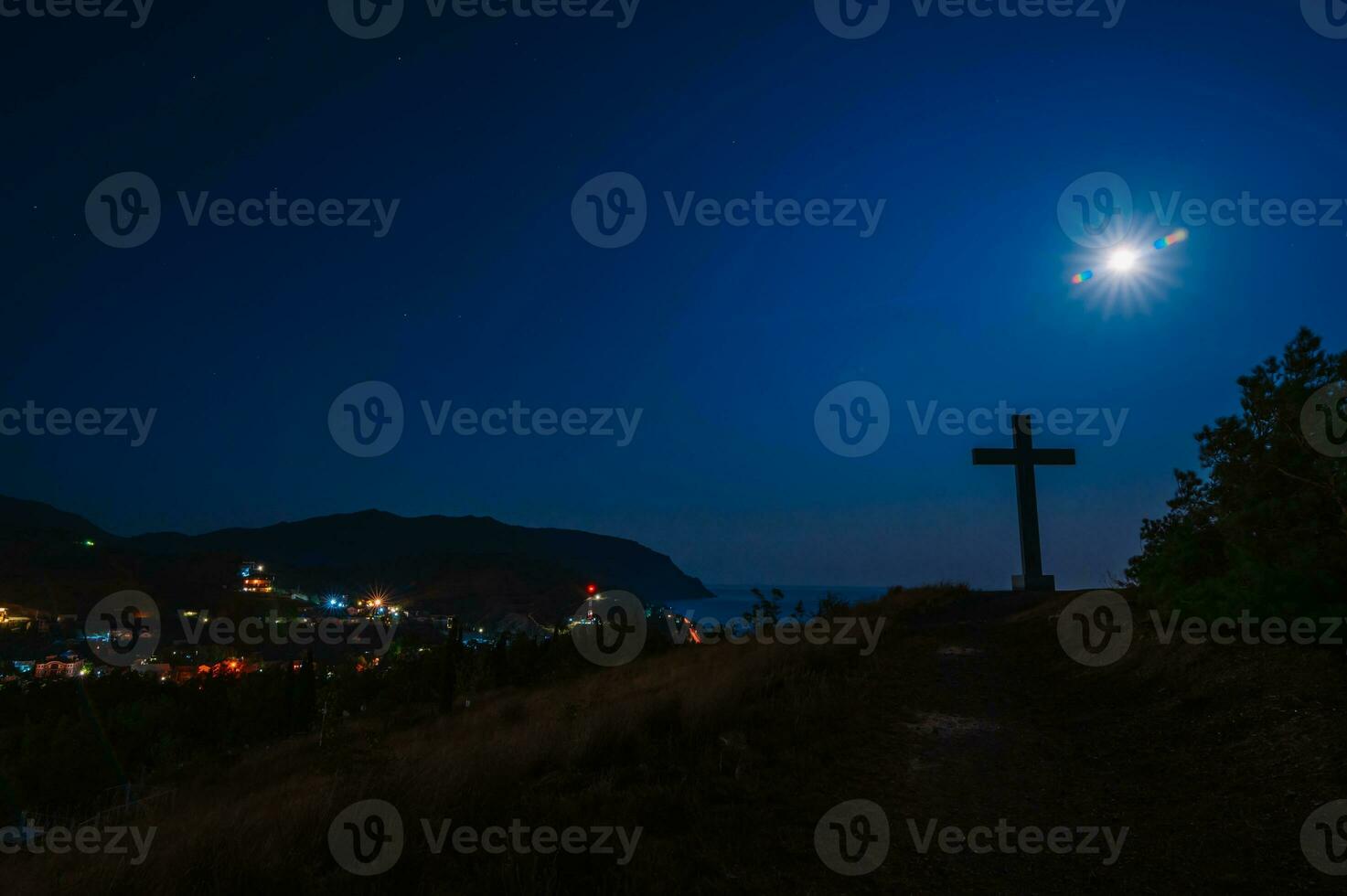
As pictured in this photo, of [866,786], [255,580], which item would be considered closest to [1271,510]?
[866,786]

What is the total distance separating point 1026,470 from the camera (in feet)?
80.4

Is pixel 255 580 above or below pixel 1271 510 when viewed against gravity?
below

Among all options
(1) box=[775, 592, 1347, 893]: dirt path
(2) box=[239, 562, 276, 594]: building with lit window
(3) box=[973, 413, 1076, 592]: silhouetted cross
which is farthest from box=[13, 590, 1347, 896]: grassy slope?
(2) box=[239, 562, 276, 594]: building with lit window

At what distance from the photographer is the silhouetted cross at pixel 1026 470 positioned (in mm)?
24234

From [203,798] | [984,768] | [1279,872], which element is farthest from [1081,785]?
[203,798]

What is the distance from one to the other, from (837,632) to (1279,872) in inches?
492

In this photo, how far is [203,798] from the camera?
16.4 m

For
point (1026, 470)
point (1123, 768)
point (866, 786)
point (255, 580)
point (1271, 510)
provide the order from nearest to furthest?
point (866, 786) < point (1123, 768) < point (1271, 510) < point (1026, 470) < point (255, 580)

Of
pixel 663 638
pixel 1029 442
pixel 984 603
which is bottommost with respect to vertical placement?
pixel 663 638

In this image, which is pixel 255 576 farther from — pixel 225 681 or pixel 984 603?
pixel 984 603

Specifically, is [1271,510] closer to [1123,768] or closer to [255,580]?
[1123,768]

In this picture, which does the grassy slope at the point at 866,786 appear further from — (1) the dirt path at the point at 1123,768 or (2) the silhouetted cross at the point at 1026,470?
(2) the silhouetted cross at the point at 1026,470

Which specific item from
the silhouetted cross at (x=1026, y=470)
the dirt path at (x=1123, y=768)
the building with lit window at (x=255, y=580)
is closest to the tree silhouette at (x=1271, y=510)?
the dirt path at (x=1123, y=768)

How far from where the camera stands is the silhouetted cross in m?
24.2
